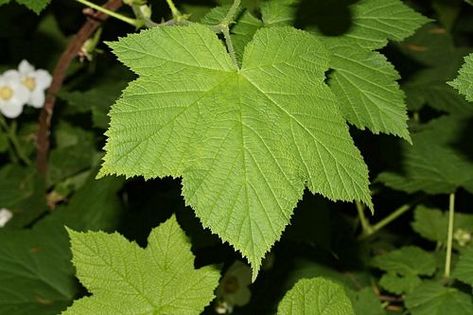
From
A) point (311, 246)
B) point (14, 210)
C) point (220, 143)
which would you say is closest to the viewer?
point (220, 143)

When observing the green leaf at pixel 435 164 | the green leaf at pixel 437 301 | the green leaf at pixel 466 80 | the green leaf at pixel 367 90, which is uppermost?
the green leaf at pixel 466 80

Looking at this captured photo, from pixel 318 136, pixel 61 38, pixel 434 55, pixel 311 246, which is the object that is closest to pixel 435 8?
pixel 434 55

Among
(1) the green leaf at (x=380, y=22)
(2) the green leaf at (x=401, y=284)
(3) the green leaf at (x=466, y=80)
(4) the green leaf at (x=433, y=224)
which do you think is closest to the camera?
(3) the green leaf at (x=466, y=80)

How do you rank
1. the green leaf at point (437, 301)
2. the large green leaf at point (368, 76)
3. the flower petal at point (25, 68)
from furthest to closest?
the flower petal at point (25, 68) < the green leaf at point (437, 301) < the large green leaf at point (368, 76)

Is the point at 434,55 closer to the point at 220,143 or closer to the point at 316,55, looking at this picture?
the point at 316,55

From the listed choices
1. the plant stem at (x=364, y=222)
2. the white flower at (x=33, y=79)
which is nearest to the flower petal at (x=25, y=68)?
the white flower at (x=33, y=79)

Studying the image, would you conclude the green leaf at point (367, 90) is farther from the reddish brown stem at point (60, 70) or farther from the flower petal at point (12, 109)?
the flower petal at point (12, 109)

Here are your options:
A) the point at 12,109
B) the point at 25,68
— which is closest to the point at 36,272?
the point at 12,109
